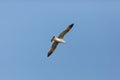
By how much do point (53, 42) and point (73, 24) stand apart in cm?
429

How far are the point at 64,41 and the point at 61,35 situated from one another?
5.04ft

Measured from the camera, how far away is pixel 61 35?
116562mm

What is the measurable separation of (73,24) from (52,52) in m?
6.26

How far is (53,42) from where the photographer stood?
11719cm

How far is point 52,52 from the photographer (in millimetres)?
119312

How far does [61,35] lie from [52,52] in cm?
412

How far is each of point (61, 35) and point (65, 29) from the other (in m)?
1.14

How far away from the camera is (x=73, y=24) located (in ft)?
382

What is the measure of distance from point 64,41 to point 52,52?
15.3 feet

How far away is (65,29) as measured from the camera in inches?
4594

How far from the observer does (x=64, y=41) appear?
115438 millimetres
